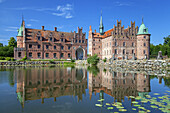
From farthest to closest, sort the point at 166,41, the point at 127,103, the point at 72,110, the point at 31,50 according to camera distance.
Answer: the point at 166,41, the point at 31,50, the point at 127,103, the point at 72,110

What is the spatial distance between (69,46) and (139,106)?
48.8m

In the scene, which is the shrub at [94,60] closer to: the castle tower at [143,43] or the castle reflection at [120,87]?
the castle tower at [143,43]

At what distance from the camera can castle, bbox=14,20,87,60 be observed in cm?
4791

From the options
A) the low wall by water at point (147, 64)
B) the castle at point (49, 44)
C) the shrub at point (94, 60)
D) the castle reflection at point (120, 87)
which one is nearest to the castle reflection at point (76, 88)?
the castle reflection at point (120, 87)

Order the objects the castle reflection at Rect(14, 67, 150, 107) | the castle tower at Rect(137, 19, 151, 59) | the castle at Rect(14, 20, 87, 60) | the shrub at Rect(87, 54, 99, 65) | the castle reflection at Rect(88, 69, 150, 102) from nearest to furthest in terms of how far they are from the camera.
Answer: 1. the castle reflection at Rect(14, 67, 150, 107)
2. the castle reflection at Rect(88, 69, 150, 102)
3. the shrub at Rect(87, 54, 99, 65)
4. the castle at Rect(14, 20, 87, 60)
5. the castle tower at Rect(137, 19, 151, 59)

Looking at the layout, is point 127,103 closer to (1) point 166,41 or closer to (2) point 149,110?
(2) point 149,110

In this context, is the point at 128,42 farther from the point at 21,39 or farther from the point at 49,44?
the point at 21,39

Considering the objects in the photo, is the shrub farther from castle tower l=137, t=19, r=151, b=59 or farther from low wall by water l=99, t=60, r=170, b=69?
castle tower l=137, t=19, r=151, b=59

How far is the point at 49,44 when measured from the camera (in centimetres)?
5125

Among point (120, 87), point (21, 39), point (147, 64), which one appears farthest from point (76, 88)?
point (21, 39)

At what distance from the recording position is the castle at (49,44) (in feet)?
157

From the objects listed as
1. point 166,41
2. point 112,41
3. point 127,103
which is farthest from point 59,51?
point 166,41

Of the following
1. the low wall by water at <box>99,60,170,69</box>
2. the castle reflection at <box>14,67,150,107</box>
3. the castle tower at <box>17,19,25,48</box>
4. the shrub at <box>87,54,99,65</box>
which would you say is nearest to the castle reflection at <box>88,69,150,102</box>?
the castle reflection at <box>14,67,150,107</box>

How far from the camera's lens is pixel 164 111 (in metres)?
5.86
